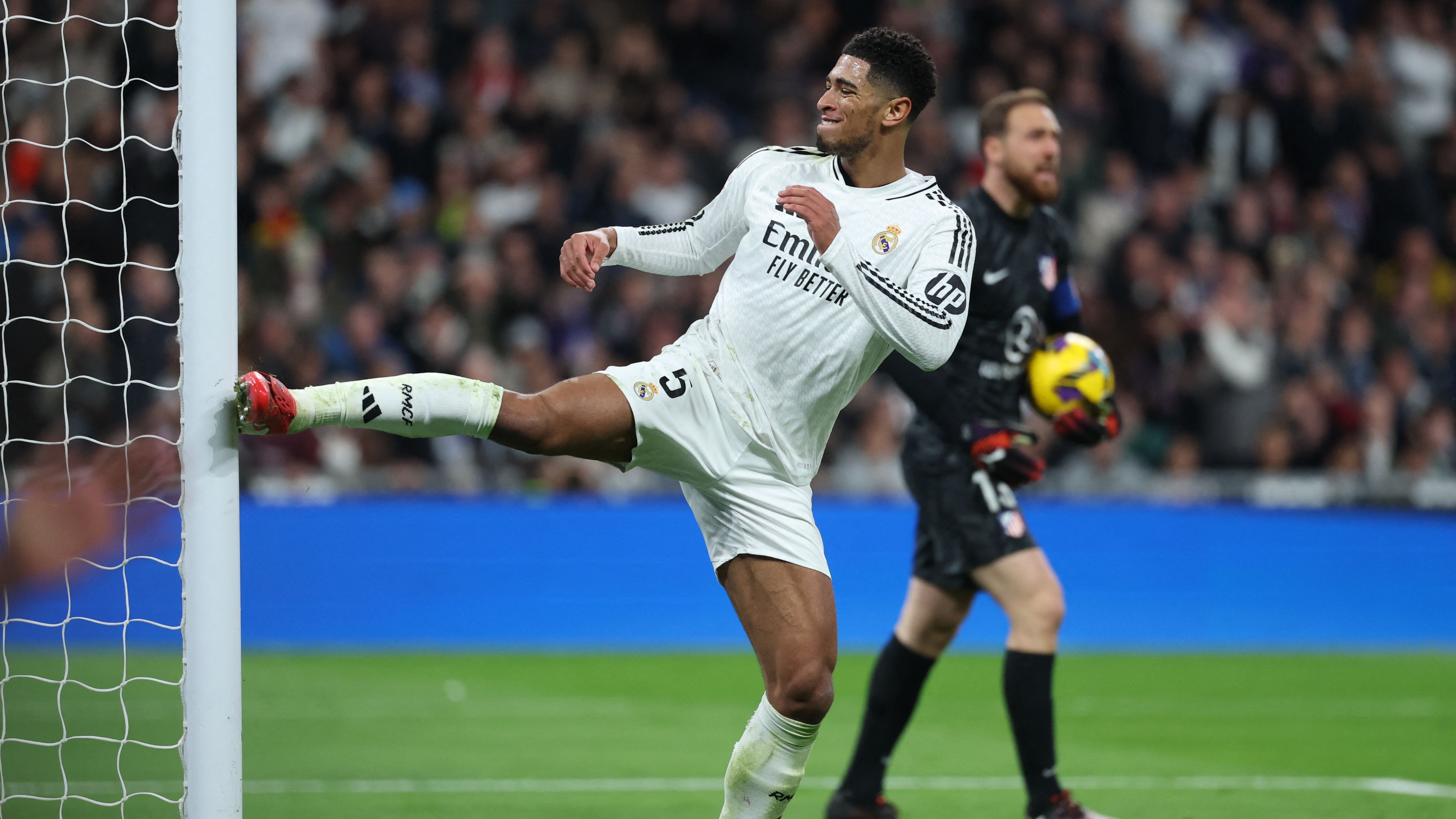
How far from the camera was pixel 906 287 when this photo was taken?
4.38m

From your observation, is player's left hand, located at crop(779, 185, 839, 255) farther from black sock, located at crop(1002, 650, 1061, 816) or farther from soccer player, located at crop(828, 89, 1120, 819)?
black sock, located at crop(1002, 650, 1061, 816)

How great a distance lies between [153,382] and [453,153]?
359cm

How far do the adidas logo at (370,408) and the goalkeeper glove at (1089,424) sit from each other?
108 inches

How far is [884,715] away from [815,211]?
7.44 feet

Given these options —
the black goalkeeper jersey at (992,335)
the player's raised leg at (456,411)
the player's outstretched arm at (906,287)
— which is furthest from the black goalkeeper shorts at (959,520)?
the player's raised leg at (456,411)

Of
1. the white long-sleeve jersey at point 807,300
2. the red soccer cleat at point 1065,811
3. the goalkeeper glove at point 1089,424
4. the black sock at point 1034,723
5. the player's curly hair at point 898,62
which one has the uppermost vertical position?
the player's curly hair at point 898,62

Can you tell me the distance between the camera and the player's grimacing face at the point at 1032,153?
5.80 meters

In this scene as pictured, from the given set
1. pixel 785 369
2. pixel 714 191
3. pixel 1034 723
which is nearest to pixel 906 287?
pixel 785 369

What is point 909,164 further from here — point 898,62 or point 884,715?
point 898,62

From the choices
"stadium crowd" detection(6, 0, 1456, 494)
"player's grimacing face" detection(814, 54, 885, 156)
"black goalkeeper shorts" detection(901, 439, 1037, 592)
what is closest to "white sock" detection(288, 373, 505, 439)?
"player's grimacing face" detection(814, 54, 885, 156)

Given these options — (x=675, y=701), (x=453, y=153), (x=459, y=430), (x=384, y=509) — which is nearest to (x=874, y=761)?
(x=459, y=430)

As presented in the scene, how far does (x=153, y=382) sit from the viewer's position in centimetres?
1058

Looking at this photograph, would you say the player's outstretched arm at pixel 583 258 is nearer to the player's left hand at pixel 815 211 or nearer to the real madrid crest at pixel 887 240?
the player's left hand at pixel 815 211

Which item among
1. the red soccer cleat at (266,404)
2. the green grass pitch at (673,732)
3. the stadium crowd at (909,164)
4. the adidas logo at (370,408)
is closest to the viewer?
the red soccer cleat at (266,404)
